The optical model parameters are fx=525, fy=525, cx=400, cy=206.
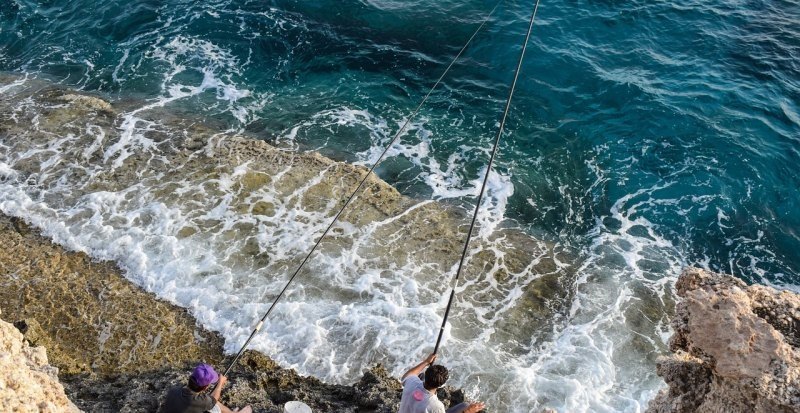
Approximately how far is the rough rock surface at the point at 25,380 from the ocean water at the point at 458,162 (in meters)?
3.18

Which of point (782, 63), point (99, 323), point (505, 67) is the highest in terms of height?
point (782, 63)

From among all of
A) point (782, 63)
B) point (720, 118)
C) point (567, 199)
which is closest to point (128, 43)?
point (567, 199)

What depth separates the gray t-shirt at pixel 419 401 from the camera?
17.0ft

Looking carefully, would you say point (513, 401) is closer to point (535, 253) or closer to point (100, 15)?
point (535, 253)

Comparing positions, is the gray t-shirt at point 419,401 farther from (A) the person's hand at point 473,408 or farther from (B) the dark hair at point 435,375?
(A) the person's hand at point 473,408

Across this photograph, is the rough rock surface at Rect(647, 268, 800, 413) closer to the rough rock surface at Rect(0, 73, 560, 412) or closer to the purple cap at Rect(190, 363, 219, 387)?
the rough rock surface at Rect(0, 73, 560, 412)

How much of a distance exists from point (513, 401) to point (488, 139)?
7.57 meters

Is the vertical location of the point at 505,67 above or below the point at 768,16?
below

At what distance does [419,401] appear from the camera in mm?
5199

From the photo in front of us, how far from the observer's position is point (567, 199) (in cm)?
1213

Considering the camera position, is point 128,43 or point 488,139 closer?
point 488,139

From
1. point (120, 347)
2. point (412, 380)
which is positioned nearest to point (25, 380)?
point (120, 347)

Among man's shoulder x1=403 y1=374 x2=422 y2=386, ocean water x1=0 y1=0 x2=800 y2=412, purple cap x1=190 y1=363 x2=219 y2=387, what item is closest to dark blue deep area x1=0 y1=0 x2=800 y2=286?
ocean water x1=0 y1=0 x2=800 y2=412

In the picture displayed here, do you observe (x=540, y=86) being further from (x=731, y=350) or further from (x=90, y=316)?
(x=90, y=316)
